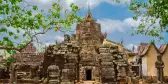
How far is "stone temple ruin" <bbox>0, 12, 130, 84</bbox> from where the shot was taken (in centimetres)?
3550

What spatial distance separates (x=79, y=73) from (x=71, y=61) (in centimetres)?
184

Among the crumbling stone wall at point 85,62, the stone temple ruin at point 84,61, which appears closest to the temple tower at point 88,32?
the stone temple ruin at point 84,61

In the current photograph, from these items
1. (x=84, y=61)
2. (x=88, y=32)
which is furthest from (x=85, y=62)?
(x=88, y=32)

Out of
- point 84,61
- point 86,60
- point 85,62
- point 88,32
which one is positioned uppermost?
point 88,32

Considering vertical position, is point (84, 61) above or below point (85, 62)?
above

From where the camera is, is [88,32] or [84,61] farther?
[88,32]

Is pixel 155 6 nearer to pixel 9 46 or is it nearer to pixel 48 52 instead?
pixel 9 46

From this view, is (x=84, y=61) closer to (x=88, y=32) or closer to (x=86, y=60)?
(x=86, y=60)

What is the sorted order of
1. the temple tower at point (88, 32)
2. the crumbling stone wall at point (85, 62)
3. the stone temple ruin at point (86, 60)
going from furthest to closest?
the temple tower at point (88, 32) → the stone temple ruin at point (86, 60) → the crumbling stone wall at point (85, 62)

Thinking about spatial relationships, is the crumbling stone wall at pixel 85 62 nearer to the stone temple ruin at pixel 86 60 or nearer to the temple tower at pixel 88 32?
the stone temple ruin at pixel 86 60

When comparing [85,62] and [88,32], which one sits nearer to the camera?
[85,62]

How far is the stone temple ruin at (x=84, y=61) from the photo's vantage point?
35500 millimetres

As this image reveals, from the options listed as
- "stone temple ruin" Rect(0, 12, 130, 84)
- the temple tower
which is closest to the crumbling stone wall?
"stone temple ruin" Rect(0, 12, 130, 84)

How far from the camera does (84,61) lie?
37.4 meters
